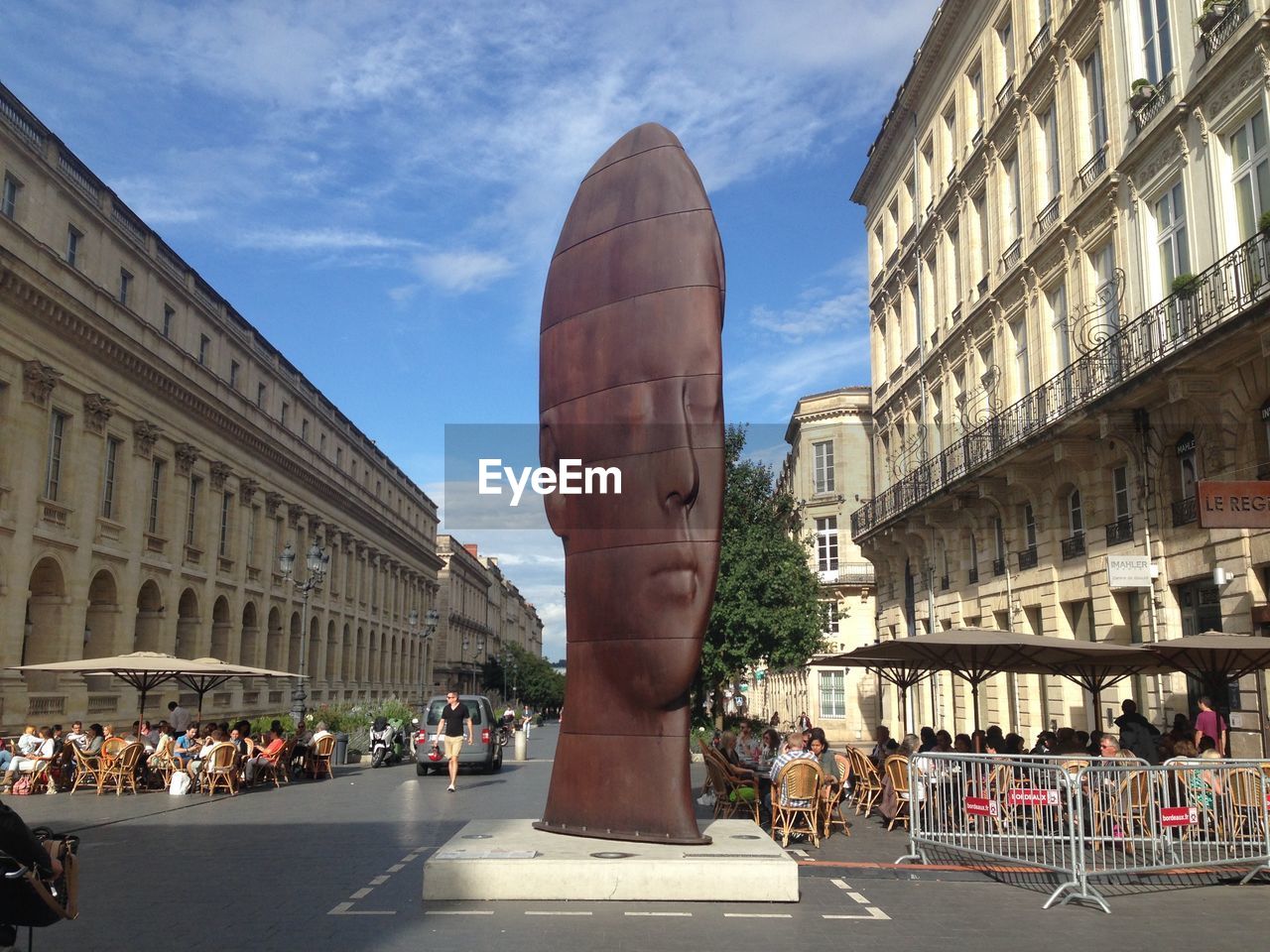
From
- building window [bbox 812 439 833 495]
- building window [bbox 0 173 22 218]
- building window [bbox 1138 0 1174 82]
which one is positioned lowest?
building window [bbox 812 439 833 495]

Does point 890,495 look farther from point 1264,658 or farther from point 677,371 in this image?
point 677,371

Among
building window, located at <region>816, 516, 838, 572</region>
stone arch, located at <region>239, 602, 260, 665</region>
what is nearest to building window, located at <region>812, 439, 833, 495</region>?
building window, located at <region>816, 516, 838, 572</region>

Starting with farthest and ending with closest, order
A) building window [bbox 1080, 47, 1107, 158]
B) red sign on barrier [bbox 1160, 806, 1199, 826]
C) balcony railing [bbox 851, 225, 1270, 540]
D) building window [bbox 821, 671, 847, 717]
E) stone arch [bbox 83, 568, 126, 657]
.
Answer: building window [bbox 821, 671, 847, 717]
stone arch [bbox 83, 568, 126, 657]
building window [bbox 1080, 47, 1107, 158]
balcony railing [bbox 851, 225, 1270, 540]
red sign on barrier [bbox 1160, 806, 1199, 826]

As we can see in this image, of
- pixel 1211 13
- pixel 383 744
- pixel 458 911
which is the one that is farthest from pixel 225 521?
pixel 458 911

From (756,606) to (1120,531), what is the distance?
512 inches

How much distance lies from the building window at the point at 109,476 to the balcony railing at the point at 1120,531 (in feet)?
92.2

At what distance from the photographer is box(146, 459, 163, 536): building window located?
36.6 metres

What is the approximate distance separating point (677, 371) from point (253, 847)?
24.0ft

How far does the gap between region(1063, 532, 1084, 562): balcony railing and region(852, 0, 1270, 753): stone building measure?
2.0 inches

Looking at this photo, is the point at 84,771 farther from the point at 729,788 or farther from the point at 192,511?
the point at 192,511

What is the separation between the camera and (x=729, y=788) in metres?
14.0

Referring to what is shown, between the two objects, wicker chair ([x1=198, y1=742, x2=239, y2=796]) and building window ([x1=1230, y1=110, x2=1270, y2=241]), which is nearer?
building window ([x1=1230, y1=110, x2=1270, y2=241])

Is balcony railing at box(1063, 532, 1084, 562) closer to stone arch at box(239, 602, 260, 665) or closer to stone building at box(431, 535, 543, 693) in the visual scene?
stone arch at box(239, 602, 260, 665)

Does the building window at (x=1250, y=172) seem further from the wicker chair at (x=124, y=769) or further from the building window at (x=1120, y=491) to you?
the wicker chair at (x=124, y=769)
